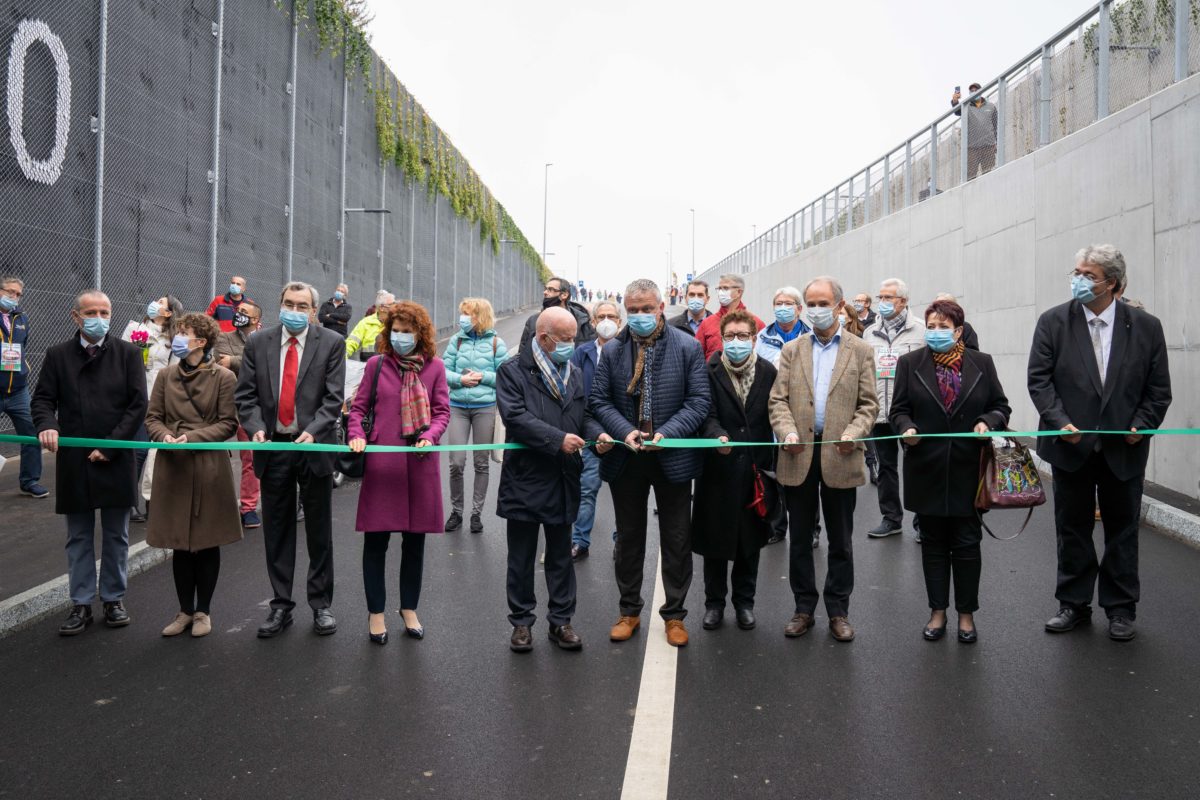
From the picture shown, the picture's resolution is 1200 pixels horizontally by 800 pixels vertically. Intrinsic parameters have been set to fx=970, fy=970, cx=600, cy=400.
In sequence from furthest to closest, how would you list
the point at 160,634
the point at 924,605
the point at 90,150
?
1. the point at 90,150
2. the point at 924,605
3. the point at 160,634

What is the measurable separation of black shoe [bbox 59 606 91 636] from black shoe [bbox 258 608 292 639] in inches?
39.1

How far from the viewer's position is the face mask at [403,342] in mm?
5520

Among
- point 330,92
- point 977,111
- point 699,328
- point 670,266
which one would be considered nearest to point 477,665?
point 699,328

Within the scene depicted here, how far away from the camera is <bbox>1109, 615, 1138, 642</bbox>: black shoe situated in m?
5.29

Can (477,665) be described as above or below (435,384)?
below

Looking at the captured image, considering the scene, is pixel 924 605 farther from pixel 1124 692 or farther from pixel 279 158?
pixel 279 158

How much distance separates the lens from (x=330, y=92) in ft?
66.8

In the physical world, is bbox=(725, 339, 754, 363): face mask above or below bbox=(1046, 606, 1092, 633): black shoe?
above

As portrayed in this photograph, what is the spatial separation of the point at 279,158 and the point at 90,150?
6420 millimetres

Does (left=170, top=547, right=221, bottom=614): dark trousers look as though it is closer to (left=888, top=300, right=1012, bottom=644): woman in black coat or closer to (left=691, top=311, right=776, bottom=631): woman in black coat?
(left=691, top=311, right=776, bottom=631): woman in black coat

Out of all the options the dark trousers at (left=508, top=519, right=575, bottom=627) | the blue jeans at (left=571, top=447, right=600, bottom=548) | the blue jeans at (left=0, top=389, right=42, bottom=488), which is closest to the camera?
the dark trousers at (left=508, top=519, right=575, bottom=627)

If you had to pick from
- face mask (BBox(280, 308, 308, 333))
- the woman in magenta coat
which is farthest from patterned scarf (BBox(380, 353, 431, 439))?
face mask (BBox(280, 308, 308, 333))

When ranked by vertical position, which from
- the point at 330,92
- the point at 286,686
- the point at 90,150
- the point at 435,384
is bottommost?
the point at 286,686

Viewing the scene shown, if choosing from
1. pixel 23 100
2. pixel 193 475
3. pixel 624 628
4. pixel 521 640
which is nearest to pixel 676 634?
pixel 624 628
